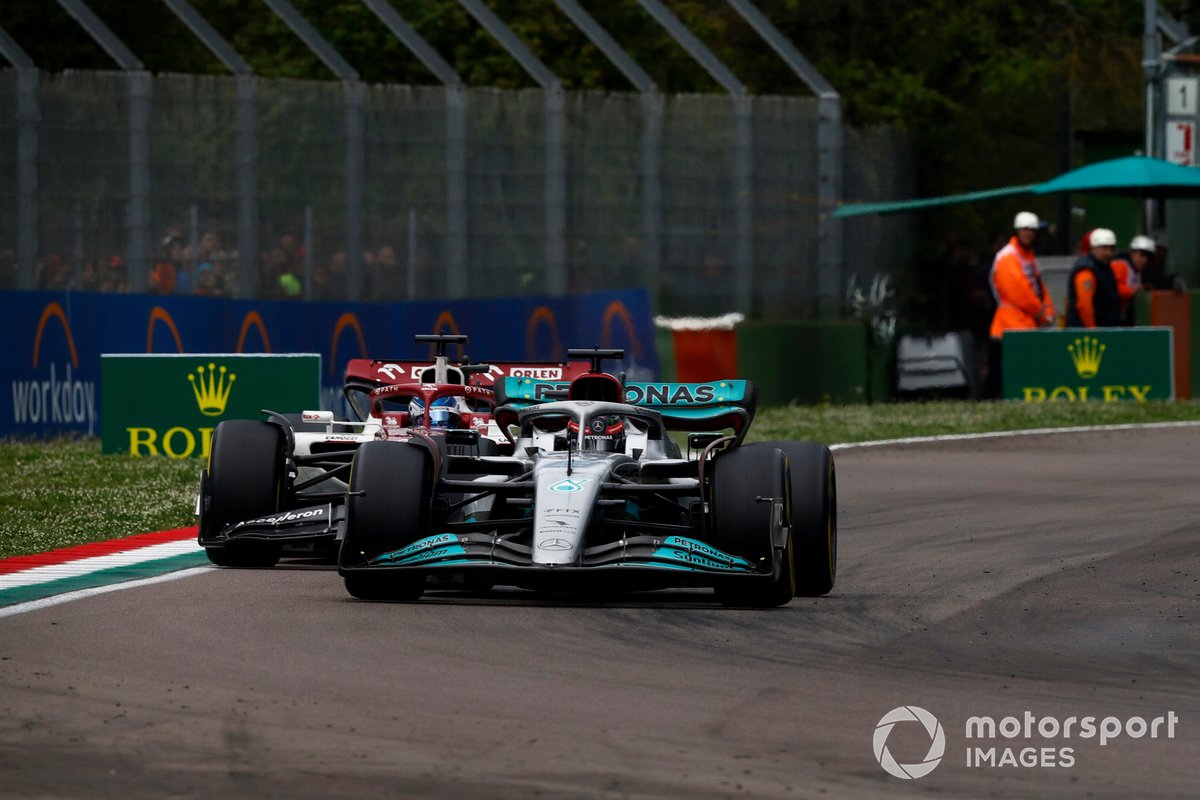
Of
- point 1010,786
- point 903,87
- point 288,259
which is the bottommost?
point 1010,786

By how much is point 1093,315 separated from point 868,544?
12.9m

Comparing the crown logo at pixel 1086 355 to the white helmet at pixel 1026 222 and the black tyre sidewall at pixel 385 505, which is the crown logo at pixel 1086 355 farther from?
the black tyre sidewall at pixel 385 505

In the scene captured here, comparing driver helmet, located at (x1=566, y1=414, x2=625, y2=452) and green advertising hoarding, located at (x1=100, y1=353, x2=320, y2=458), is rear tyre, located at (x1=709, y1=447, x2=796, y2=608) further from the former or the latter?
green advertising hoarding, located at (x1=100, y1=353, x2=320, y2=458)

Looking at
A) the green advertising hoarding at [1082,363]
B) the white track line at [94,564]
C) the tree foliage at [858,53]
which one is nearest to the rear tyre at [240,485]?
the white track line at [94,564]

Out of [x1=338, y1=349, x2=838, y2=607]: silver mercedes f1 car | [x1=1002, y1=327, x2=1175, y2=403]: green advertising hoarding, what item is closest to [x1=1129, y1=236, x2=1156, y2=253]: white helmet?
[x1=1002, y1=327, x2=1175, y2=403]: green advertising hoarding

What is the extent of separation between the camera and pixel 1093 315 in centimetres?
2486

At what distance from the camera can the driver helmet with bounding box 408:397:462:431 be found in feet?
40.0

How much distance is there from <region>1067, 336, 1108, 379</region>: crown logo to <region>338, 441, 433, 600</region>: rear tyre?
1527 cm

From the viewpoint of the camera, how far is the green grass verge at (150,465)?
44.2ft

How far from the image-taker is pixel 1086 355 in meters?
24.3

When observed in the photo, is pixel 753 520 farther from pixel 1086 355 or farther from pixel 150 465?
pixel 1086 355

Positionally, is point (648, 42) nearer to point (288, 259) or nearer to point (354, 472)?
point (288, 259)

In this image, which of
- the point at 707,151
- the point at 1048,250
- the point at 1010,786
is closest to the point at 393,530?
the point at 1010,786
